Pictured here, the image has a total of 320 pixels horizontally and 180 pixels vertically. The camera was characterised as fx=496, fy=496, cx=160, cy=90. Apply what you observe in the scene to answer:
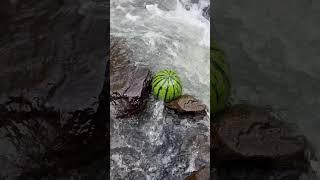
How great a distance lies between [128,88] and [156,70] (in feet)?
2.29

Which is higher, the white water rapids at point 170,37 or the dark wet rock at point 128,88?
the white water rapids at point 170,37

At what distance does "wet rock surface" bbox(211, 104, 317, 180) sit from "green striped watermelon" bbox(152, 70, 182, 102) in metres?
0.78

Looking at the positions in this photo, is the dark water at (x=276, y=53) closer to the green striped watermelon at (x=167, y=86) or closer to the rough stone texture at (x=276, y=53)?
the rough stone texture at (x=276, y=53)

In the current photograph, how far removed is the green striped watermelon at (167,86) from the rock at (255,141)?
720mm

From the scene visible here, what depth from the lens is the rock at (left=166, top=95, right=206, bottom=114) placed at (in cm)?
678

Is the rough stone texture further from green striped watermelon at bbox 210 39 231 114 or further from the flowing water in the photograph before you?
the flowing water

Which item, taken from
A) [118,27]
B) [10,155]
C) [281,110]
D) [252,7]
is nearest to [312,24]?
[252,7]

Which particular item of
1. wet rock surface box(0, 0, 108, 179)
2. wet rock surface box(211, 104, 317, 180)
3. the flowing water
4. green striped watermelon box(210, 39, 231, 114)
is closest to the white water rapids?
the flowing water

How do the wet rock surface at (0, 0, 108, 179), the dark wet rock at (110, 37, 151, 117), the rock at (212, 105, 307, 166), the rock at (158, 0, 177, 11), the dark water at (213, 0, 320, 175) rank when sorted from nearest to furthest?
1. the wet rock surface at (0, 0, 108, 179)
2. the rock at (212, 105, 307, 166)
3. the dark wet rock at (110, 37, 151, 117)
4. the dark water at (213, 0, 320, 175)
5. the rock at (158, 0, 177, 11)

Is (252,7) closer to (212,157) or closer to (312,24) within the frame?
(312,24)

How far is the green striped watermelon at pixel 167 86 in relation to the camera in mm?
6766

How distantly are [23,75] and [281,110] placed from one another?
12.1ft

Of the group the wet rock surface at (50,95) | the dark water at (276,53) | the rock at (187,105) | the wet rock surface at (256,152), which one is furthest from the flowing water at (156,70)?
the dark water at (276,53)

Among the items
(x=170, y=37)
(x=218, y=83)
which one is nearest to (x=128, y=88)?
(x=218, y=83)
